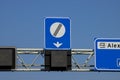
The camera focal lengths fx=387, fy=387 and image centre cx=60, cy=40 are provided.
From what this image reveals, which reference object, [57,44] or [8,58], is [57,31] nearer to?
[57,44]

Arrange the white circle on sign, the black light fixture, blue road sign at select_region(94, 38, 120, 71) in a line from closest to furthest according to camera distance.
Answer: the white circle on sign < the black light fixture < blue road sign at select_region(94, 38, 120, 71)

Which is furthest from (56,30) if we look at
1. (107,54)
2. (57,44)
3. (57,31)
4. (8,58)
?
(107,54)

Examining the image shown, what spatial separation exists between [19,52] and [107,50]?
3946mm

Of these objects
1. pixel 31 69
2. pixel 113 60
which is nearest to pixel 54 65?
pixel 31 69

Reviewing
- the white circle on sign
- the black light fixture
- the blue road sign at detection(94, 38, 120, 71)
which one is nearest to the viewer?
the white circle on sign

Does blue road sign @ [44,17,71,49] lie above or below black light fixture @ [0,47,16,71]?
above

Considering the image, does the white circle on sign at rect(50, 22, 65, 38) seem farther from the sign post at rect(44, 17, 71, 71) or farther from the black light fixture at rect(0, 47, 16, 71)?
the black light fixture at rect(0, 47, 16, 71)

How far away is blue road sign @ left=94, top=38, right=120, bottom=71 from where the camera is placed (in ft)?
55.5

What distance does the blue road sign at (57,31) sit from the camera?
50.9 ft

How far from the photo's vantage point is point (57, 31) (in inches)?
606

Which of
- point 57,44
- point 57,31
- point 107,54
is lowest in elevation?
point 107,54

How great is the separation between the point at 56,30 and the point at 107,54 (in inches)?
113

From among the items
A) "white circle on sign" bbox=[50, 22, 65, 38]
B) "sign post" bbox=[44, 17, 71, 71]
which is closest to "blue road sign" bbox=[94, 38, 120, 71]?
"sign post" bbox=[44, 17, 71, 71]

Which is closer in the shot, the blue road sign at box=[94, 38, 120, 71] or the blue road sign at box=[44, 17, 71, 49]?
the blue road sign at box=[44, 17, 71, 49]
